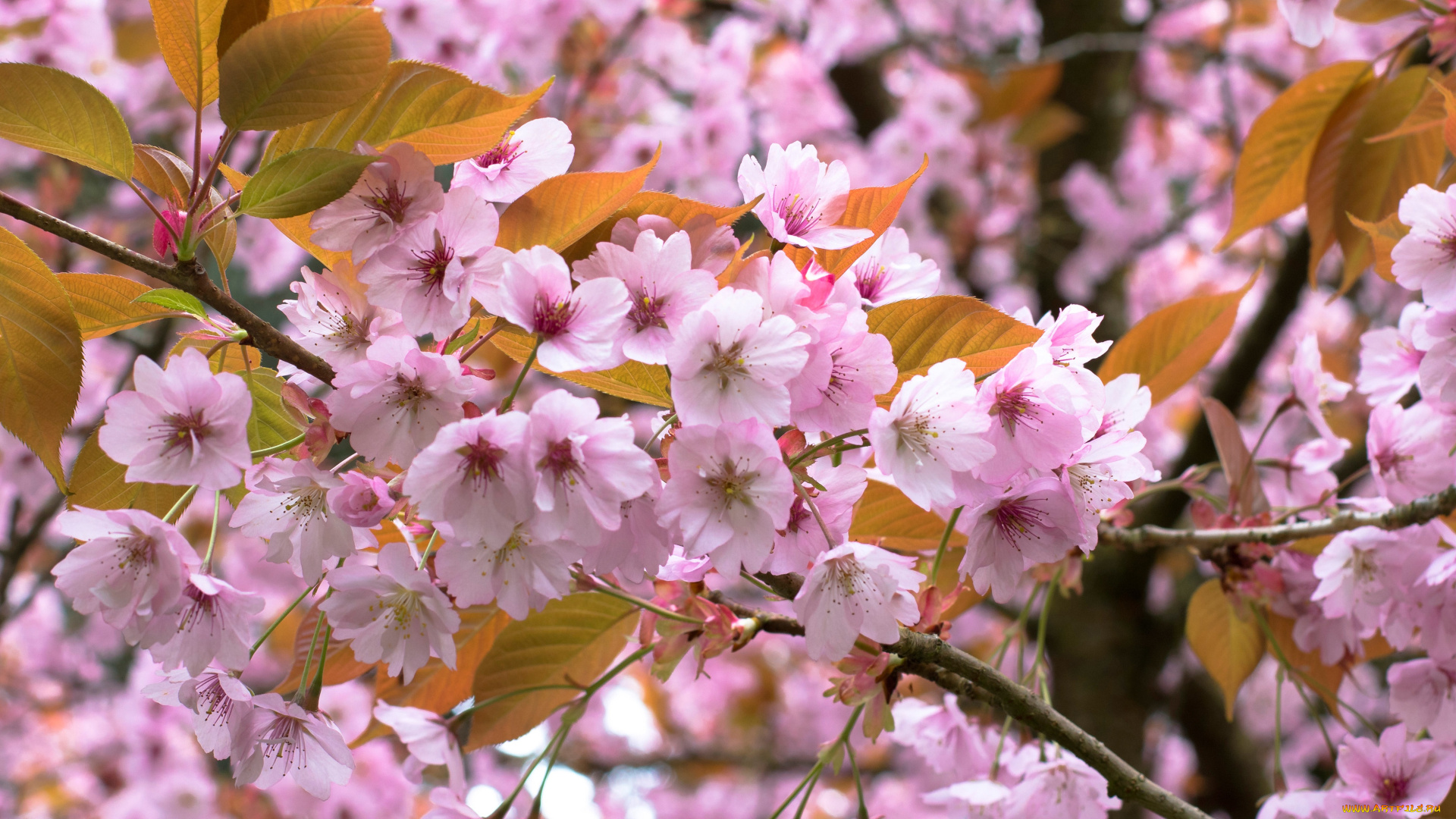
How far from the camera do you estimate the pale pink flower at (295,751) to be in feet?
2.40

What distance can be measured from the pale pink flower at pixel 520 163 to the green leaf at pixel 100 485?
13.3 inches

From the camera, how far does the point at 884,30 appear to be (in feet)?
12.9

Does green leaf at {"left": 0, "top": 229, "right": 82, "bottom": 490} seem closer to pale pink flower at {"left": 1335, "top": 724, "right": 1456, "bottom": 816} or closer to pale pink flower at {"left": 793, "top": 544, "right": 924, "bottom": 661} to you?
pale pink flower at {"left": 793, "top": 544, "right": 924, "bottom": 661}

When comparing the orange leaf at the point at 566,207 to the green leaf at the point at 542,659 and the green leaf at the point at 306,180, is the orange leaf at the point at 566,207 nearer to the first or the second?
the green leaf at the point at 306,180

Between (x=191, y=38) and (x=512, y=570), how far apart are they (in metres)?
0.45

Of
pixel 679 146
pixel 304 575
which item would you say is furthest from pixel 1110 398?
pixel 679 146

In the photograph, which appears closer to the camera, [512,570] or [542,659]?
[512,570]

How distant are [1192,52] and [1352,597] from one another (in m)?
2.37

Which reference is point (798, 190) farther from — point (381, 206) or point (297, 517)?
point (297, 517)

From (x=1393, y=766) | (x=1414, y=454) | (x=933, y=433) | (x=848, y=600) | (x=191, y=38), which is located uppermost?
(x=191, y=38)

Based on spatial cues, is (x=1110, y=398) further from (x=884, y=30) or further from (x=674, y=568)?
(x=884, y=30)

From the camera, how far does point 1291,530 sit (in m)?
1.01

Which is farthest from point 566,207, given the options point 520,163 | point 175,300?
point 175,300

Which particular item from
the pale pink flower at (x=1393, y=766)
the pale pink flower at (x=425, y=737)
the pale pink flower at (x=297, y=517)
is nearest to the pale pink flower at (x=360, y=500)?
the pale pink flower at (x=297, y=517)
